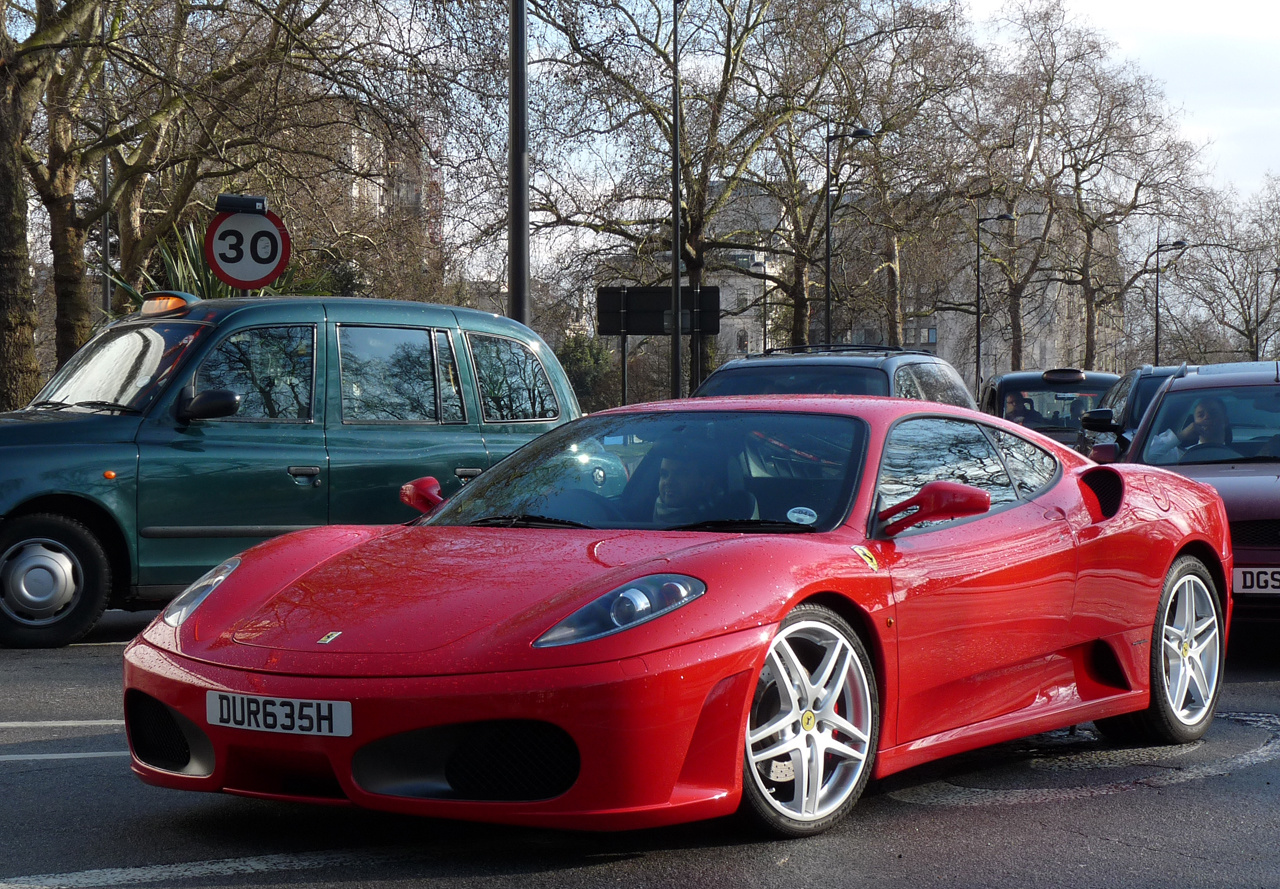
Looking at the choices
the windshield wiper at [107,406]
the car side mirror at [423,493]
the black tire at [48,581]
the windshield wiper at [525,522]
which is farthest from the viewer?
the windshield wiper at [107,406]

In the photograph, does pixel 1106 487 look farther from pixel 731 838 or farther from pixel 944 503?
pixel 731 838

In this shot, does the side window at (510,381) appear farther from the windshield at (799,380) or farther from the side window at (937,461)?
the side window at (937,461)

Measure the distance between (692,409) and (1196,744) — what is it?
2287mm

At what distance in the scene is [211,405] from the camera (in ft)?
26.0

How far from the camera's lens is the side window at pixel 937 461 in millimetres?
4816

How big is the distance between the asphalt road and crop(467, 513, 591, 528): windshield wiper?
3.06ft

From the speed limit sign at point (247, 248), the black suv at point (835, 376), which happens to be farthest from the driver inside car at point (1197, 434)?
the speed limit sign at point (247, 248)

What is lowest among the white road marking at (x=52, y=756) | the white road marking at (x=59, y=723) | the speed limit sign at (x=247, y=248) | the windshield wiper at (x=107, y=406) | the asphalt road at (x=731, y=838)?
the white road marking at (x=59, y=723)

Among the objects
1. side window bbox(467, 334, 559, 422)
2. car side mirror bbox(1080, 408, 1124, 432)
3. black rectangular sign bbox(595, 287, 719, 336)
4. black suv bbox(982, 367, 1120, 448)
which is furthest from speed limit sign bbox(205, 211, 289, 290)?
black rectangular sign bbox(595, 287, 719, 336)

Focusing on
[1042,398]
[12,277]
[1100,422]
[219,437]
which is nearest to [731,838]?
[219,437]

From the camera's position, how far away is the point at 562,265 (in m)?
36.6

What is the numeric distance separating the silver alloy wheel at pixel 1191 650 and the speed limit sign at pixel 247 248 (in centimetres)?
781

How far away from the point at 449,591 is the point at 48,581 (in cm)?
448

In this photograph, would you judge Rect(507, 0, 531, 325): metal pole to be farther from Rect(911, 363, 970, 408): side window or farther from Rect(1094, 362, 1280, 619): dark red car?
Rect(1094, 362, 1280, 619): dark red car
